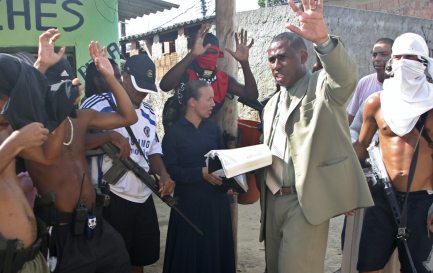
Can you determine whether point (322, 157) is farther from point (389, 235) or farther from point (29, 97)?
point (29, 97)

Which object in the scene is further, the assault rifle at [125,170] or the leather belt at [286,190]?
the assault rifle at [125,170]

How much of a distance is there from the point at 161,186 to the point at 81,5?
266 cm

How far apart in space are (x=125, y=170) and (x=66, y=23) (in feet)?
8.01

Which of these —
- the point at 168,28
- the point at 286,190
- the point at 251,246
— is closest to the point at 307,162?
the point at 286,190

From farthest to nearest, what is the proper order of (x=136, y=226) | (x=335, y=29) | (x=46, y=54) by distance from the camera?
(x=335, y=29)
(x=136, y=226)
(x=46, y=54)

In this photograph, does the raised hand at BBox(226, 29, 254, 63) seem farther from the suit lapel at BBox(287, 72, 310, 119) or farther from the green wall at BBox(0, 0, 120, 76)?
the green wall at BBox(0, 0, 120, 76)

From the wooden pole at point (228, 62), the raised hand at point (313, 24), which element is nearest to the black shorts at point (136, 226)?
the wooden pole at point (228, 62)

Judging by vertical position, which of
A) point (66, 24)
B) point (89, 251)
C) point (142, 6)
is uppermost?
point (142, 6)

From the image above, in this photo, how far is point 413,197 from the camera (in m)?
3.11

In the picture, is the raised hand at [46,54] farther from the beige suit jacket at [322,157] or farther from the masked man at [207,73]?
the beige suit jacket at [322,157]

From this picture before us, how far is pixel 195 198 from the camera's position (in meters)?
3.47

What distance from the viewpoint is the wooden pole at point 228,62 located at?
11.9ft

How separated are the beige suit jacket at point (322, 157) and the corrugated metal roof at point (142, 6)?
4.03 m

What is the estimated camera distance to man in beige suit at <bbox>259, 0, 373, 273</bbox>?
2639 mm
